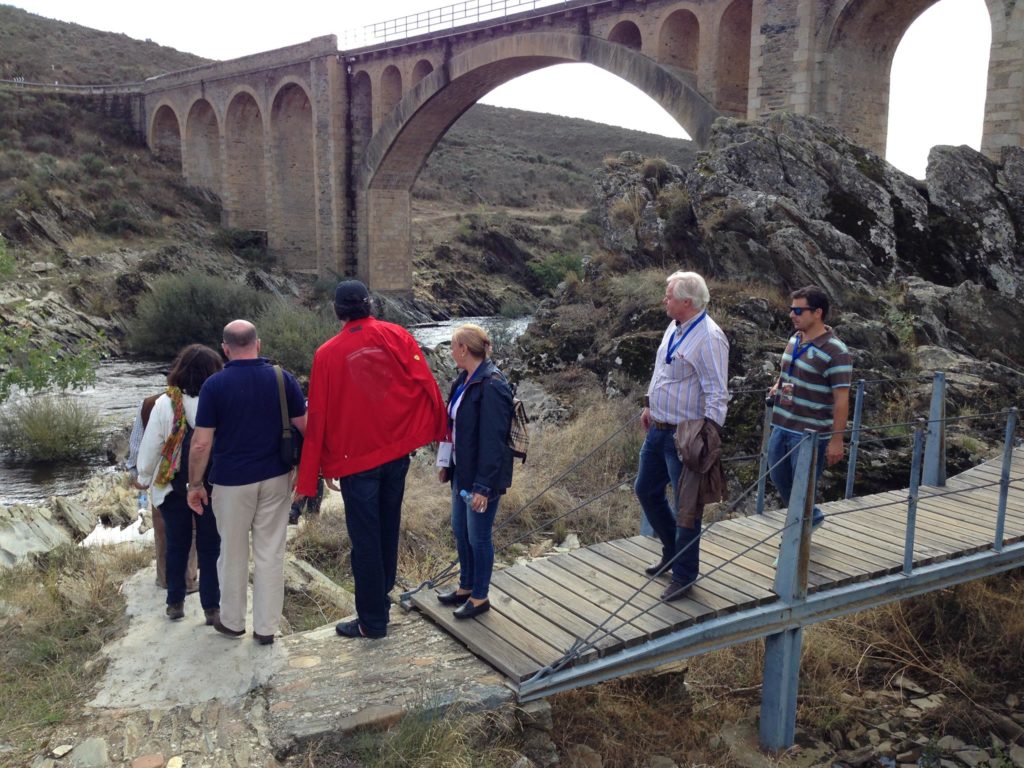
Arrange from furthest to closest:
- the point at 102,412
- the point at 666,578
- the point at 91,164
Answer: the point at 91,164 < the point at 102,412 < the point at 666,578

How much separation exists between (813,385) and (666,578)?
119 cm

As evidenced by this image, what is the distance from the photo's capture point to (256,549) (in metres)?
3.65

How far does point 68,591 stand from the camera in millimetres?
4496

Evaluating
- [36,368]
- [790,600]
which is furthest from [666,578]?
[36,368]

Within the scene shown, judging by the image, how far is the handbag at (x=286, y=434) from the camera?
3559 millimetres

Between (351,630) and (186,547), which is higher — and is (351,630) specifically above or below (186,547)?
below

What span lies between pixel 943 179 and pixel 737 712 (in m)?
8.77

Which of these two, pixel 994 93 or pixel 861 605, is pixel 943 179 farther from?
pixel 861 605

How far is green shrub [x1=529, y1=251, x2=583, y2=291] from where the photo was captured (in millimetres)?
30359

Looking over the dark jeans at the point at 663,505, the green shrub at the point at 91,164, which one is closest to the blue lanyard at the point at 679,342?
the dark jeans at the point at 663,505

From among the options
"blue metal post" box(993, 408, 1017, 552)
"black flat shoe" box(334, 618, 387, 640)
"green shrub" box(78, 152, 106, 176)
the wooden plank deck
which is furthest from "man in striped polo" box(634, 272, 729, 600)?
"green shrub" box(78, 152, 106, 176)

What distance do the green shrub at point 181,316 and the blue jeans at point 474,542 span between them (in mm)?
18897

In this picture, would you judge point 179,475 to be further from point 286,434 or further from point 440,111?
point 440,111

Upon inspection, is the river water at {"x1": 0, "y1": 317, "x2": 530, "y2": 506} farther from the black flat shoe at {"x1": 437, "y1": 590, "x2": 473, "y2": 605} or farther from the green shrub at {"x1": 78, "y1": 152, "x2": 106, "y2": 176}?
the green shrub at {"x1": 78, "y1": 152, "x2": 106, "y2": 176}
